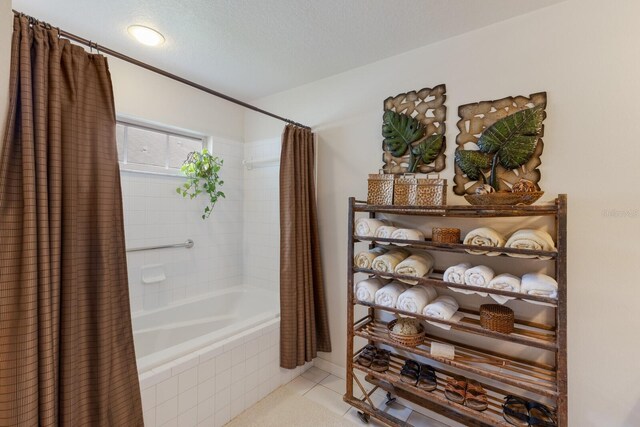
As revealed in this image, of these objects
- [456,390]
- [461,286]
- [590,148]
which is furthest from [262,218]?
[590,148]

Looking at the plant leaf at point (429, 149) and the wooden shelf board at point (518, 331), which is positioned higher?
the plant leaf at point (429, 149)

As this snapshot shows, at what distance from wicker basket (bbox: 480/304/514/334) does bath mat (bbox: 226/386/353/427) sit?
104 centimetres

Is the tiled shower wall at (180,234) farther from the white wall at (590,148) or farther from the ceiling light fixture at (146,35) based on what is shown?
the white wall at (590,148)

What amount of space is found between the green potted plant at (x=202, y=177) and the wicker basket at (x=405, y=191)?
5.45ft

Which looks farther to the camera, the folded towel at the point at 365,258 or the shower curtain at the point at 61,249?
the folded towel at the point at 365,258

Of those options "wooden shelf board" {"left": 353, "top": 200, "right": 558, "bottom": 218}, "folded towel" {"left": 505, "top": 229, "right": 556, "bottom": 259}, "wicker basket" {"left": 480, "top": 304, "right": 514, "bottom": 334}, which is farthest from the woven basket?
"wicker basket" {"left": 480, "top": 304, "right": 514, "bottom": 334}

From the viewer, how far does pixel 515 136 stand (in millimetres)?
1463

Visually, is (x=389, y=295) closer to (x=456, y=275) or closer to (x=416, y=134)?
(x=456, y=275)

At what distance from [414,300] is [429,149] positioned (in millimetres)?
921

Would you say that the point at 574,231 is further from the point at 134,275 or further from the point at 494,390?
the point at 134,275

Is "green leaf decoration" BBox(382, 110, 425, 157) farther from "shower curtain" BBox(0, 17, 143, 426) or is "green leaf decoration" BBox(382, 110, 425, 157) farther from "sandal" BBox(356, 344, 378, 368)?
"shower curtain" BBox(0, 17, 143, 426)

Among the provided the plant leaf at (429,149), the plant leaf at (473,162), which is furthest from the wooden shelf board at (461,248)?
→ the plant leaf at (429,149)

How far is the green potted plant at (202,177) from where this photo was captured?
8.02ft

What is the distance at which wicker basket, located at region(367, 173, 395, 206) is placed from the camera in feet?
5.47
